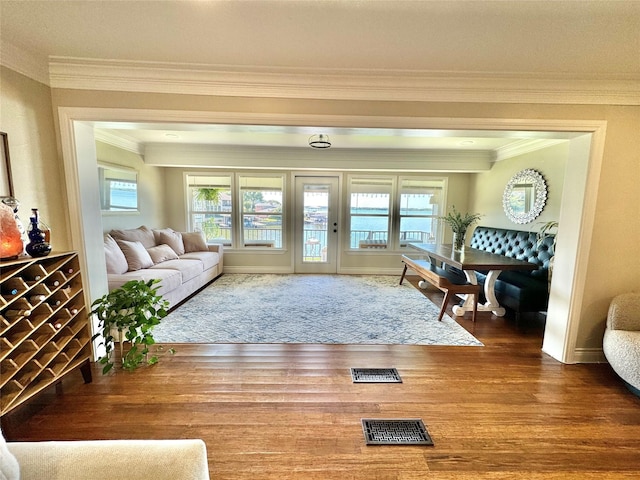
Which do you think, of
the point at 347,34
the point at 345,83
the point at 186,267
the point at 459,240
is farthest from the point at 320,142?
the point at 186,267

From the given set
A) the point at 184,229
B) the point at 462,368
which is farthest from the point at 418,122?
the point at 184,229

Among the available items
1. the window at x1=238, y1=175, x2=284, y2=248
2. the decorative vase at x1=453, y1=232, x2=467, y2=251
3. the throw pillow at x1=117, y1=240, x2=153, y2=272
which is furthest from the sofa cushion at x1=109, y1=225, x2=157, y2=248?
the decorative vase at x1=453, y1=232, x2=467, y2=251

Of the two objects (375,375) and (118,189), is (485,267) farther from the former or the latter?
(118,189)

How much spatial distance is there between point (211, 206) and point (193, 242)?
2.82ft

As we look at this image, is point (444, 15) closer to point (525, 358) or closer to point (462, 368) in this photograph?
point (462, 368)

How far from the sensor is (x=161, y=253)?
4.04 meters

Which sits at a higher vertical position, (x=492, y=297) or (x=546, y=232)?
(x=546, y=232)

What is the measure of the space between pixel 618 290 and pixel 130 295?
395cm

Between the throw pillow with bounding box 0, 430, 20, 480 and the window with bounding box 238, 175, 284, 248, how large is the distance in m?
4.70

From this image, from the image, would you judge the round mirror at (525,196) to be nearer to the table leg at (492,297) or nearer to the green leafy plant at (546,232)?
the green leafy plant at (546,232)

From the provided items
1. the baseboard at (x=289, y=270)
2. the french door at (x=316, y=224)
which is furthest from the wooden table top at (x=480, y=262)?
the french door at (x=316, y=224)

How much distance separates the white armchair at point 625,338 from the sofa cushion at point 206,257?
4554 mm

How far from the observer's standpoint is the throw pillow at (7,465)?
0.78 metres

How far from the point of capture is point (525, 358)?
2455 millimetres
